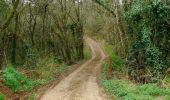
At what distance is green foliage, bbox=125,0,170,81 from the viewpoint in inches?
1046

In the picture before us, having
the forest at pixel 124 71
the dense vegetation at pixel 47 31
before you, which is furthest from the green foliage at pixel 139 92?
the dense vegetation at pixel 47 31

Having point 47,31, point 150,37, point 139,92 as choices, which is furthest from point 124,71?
point 47,31

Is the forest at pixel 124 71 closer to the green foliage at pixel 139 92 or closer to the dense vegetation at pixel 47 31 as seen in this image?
the green foliage at pixel 139 92

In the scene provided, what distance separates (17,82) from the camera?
79.5 feet

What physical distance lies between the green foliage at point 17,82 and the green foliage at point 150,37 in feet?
24.6

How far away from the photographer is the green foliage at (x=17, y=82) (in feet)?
76.4

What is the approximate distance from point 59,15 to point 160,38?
24044 millimetres

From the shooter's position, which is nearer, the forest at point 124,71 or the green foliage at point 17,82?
the forest at point 124,71

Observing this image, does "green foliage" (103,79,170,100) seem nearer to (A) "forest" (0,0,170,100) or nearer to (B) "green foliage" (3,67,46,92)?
(A) "forest" (0,0,170,100)

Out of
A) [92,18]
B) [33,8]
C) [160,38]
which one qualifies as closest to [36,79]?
[160,38]

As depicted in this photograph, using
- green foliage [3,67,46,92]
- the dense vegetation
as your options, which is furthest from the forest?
the dense vegetation

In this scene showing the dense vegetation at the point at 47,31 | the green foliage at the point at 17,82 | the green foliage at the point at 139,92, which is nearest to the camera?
the green foliage at the point at 139,92

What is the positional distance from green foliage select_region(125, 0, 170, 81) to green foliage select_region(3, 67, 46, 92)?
751 cm

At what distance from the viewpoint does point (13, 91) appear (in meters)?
22.6
